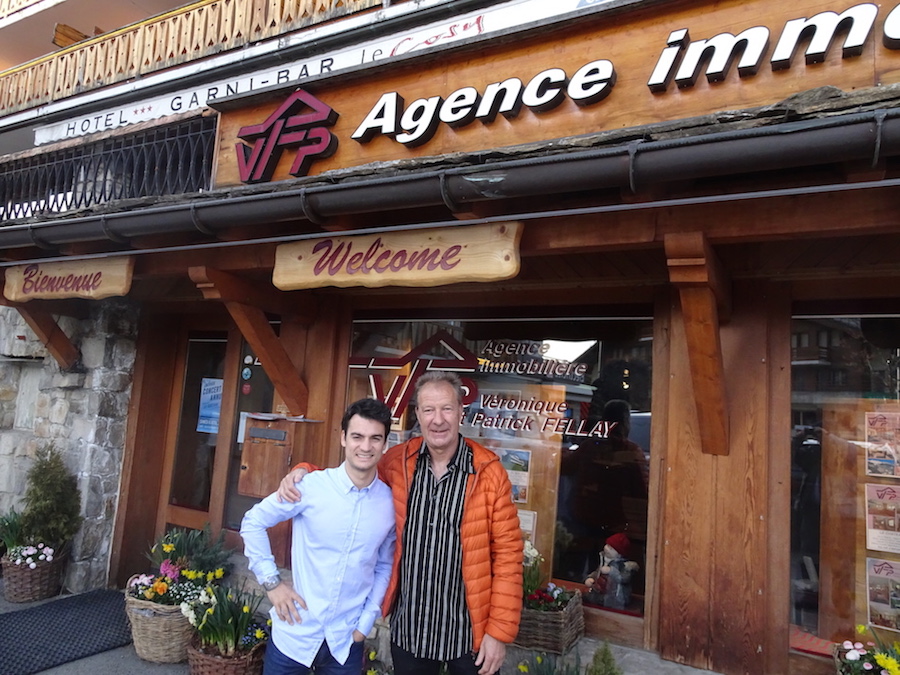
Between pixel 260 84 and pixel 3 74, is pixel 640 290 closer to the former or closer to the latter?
pixel 260 84

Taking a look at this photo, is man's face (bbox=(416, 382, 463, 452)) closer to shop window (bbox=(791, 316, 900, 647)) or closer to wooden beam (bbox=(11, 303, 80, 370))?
shop window (bbox=(791, 316, 900, 647))

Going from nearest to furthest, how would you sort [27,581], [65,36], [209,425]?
[27,581] < [209,425] < [65,36]

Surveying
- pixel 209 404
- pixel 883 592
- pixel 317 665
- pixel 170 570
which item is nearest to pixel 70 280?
pixel 209 404

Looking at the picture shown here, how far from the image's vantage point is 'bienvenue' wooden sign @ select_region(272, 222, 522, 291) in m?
3.00

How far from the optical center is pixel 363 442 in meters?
2.48

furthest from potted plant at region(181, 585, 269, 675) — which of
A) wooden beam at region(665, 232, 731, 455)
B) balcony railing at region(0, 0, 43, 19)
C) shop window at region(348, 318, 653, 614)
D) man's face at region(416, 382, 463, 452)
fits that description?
balcony railing at region(0, 0, 43, 19)

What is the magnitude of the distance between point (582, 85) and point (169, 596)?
427 centimetres

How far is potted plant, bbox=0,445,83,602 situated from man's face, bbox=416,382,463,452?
14.6 ft

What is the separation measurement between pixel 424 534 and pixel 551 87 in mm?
2372

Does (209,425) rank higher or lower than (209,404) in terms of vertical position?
lower

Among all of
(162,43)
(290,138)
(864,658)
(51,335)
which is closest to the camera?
(864,658)

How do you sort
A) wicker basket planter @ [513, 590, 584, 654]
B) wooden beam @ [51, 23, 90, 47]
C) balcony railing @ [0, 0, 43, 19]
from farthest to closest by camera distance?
balcony railing @ [0, 0, 43, 19], wooden beam @ [51, 23, 90, 47], wicker basket planter @ [513, 590, 584, 654]

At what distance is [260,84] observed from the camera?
21.3 feet

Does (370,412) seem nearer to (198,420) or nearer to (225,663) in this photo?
(225,663)
